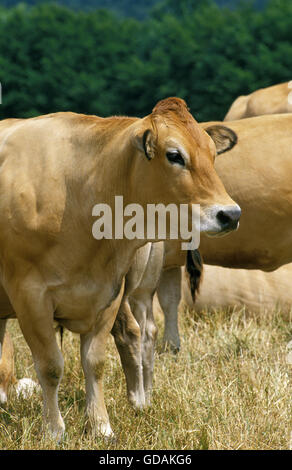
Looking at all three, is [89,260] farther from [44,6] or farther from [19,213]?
[44,6]

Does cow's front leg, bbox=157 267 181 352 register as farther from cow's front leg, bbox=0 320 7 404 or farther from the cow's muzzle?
the cow's muzzle

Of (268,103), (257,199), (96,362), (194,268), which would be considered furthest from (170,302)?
(268,103)

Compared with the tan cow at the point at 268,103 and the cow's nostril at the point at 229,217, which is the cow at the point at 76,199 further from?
the tan cow at the point at 268,103

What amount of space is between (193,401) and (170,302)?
206 cm

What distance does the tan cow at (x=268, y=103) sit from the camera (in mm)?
8016

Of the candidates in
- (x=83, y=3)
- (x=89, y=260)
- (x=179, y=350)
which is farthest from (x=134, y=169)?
(x=83, y=3)

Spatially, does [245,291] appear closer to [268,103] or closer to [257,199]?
[257,199]

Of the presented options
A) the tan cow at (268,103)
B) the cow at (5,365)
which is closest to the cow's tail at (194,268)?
the cow at (5,365)

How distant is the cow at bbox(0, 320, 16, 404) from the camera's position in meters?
5.00

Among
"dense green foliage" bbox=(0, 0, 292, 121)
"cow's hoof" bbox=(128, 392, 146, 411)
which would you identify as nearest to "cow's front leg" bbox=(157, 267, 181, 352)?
"cow's hoof" bbox=(128, 392, 146, 411)

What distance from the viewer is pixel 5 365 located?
16.9 feet

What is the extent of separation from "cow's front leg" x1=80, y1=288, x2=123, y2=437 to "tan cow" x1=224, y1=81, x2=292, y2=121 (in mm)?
4044

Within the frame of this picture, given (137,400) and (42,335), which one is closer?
(42,335)
